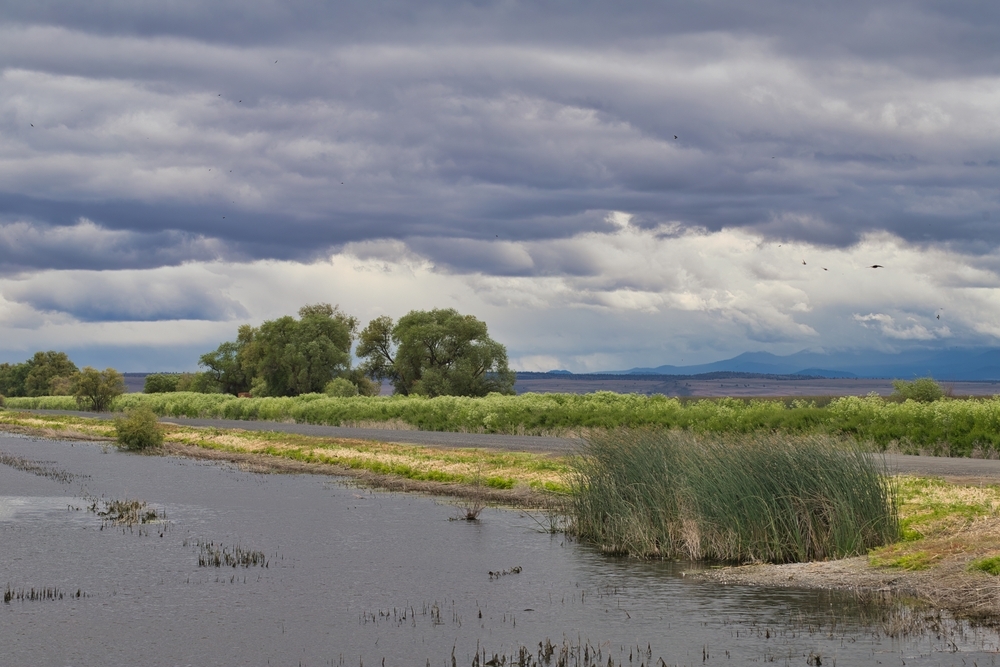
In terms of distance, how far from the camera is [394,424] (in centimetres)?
8481

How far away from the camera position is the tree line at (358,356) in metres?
122

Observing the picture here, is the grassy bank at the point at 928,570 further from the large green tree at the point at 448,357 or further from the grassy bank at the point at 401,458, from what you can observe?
the large green tree at the point at 448,357

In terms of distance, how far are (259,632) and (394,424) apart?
66722 millimetres

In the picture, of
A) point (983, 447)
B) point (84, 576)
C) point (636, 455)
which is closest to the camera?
point (84, 576)

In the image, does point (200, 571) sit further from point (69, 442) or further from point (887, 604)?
point (69, 442)

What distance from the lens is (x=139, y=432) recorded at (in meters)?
67.0

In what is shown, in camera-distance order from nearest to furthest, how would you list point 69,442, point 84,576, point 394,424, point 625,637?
point 625,637 < point 84,576 < point 69,442 < point 394,424

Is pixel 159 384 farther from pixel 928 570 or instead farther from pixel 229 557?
pixel 928 570

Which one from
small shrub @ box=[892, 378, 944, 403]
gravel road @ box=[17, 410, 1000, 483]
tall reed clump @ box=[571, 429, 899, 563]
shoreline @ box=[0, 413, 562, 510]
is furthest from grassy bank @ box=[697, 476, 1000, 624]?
small shrub @ box=[892, 378, 944, 403]

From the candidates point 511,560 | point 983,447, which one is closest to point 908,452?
point 983,447

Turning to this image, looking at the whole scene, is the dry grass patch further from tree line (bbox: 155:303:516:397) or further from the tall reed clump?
tree line (bbox: 155:303:516:397)

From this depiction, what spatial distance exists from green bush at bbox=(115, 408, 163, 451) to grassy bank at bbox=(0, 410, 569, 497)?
221cm

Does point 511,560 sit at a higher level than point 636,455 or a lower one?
lower

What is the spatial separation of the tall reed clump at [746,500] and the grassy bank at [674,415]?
2.09m
